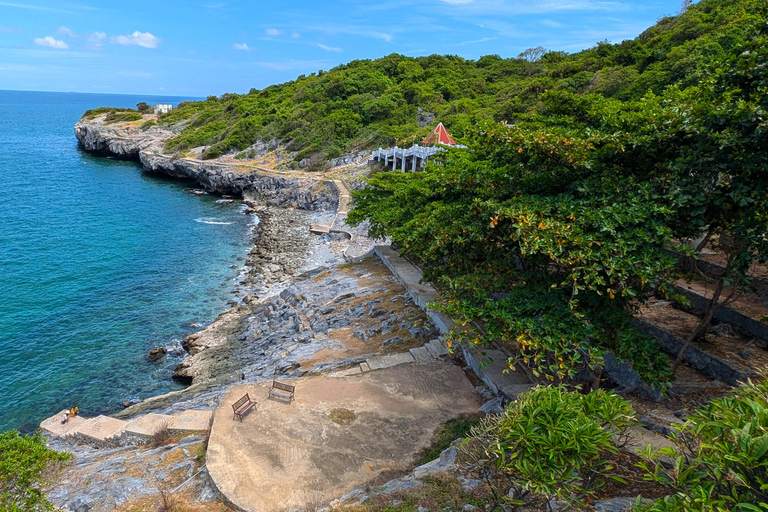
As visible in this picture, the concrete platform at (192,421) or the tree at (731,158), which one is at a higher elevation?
the tree at (731,158)

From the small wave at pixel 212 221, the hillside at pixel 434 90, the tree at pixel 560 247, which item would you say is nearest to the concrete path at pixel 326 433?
the tree at pixel 560 247

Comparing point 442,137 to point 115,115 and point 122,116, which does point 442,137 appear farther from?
point 115,115

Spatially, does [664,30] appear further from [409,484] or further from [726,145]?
[409,484]

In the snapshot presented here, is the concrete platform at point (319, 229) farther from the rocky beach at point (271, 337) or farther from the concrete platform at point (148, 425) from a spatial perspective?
the concrete platform at point (148, 425)

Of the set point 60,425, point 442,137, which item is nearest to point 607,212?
point 60,425

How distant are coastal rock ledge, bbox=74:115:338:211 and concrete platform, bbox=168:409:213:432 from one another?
34.8m

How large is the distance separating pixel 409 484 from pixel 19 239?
41303 millimetres

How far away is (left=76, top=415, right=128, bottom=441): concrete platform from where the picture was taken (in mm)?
13555

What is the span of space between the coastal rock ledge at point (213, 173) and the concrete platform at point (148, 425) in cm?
3452

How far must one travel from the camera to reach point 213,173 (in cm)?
5878

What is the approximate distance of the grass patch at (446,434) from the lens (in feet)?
32.4

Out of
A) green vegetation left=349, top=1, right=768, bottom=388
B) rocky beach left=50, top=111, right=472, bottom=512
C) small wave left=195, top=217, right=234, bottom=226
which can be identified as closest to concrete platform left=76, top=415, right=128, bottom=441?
rocky beach left=50, top=111, right=472, bottom=512

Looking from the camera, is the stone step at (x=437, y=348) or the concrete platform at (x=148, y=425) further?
the stone step at (x=437, y=348)

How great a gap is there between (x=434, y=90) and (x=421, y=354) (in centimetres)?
6743
